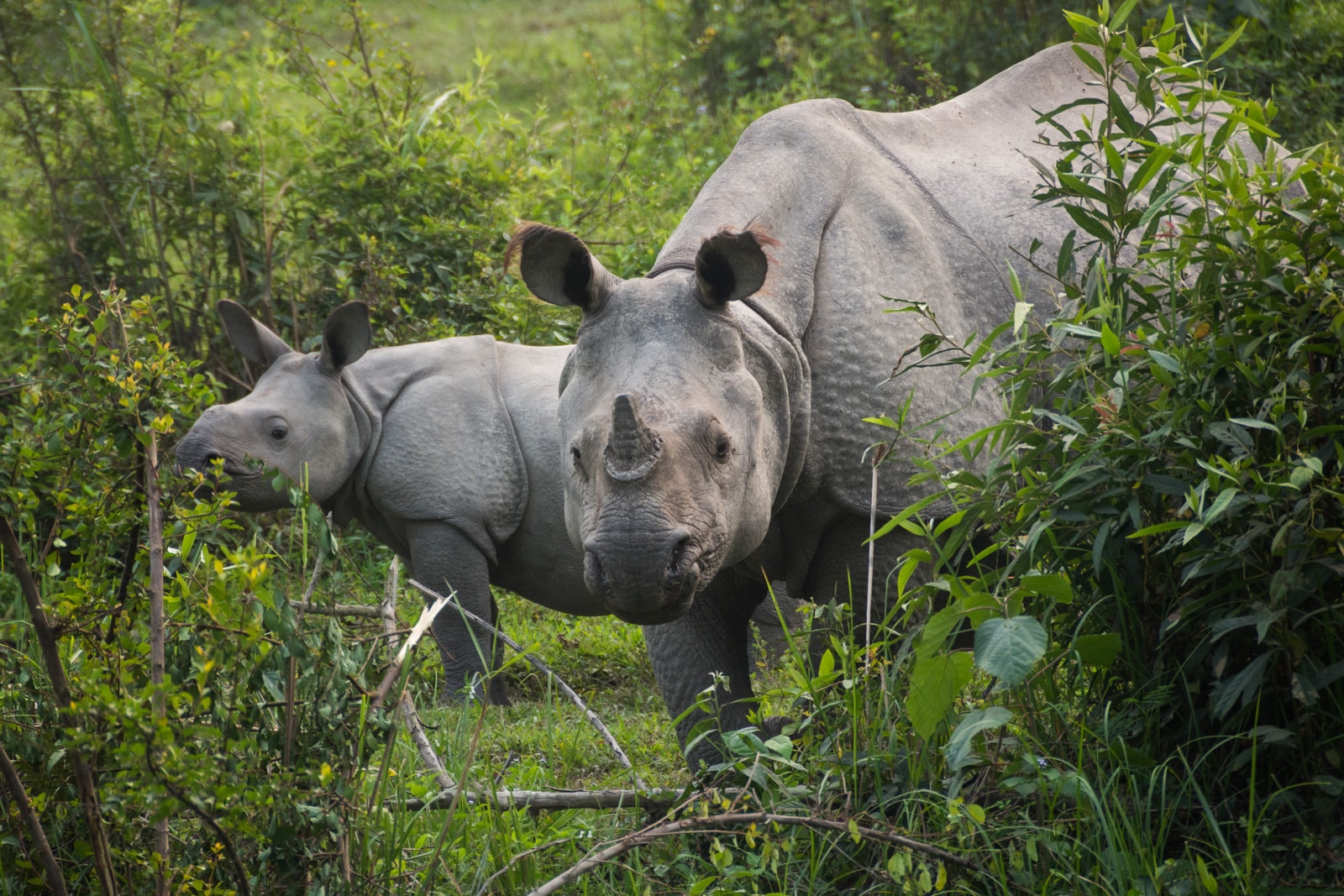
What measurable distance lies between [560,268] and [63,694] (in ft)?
5.11

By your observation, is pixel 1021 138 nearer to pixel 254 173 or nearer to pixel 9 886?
pixel 9 886

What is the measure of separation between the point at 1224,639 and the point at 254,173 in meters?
6.08

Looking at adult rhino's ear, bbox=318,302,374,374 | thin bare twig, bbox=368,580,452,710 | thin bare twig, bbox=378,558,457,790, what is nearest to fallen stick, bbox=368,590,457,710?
thin bare twig, bbox=368,580,452,710

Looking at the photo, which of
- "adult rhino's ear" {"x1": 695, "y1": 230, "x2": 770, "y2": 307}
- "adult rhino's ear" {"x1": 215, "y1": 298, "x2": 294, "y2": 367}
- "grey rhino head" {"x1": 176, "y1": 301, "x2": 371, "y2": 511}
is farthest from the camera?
"adult rhino's ear" {"x1": 215, "y1": 298, "x2": 294, "y2": 367}

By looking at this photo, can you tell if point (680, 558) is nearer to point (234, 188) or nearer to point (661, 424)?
point (661, 424)

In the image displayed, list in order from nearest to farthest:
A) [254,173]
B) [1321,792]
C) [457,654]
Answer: [1321,792] → [457,654] → [254,173]

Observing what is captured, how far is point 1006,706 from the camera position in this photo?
3.12m

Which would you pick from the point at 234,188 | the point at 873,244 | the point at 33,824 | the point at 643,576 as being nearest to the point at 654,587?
the point at 643,576

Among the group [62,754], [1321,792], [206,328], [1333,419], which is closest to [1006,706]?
[1321,792]

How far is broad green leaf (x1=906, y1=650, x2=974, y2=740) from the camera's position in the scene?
2889mm

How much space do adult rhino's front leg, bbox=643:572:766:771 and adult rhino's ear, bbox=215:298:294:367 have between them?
267 centimetres

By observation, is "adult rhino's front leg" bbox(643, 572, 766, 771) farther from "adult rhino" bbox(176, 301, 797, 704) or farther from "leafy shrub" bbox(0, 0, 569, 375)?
"leafy shrub" bbox(0, 0, 569, 375)

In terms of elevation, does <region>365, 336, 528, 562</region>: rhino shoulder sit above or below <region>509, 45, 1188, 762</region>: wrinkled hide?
below

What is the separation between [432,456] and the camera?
580 cm
